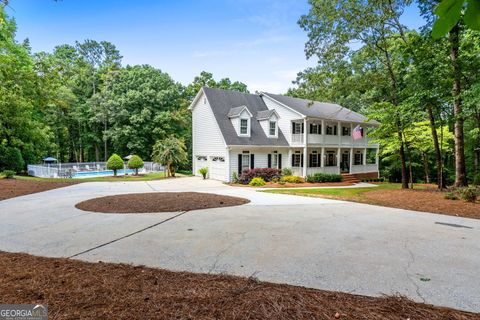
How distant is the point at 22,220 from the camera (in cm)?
716

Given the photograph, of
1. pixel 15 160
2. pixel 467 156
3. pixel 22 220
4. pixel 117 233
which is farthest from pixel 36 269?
pixel 467 156

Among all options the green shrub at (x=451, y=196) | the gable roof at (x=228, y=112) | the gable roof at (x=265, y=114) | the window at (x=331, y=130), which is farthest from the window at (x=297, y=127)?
the green shrub at (x=451, y=196)

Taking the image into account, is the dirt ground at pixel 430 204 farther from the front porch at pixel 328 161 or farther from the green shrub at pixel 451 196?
the front porch at pixel 328 161

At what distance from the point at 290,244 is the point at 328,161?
Answer: 2105 centimetres

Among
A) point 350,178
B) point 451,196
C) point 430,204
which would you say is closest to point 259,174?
point 350,178

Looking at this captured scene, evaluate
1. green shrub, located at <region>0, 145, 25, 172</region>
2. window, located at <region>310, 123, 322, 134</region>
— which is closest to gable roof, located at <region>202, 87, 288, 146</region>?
window, located at <region>310, 123, 322, 134</region>

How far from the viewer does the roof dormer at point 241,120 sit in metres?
20.2

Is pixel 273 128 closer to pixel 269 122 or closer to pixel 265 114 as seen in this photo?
pixel 269 122

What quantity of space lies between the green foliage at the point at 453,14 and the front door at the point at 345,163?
25321mm

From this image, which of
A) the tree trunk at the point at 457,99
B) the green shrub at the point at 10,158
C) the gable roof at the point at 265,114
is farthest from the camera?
the green shrub at the point at 10,158

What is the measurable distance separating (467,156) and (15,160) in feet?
137

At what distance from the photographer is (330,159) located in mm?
24953

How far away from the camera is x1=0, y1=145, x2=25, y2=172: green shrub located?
22.6m

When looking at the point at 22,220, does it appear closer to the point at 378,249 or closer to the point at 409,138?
the point at 378,249
